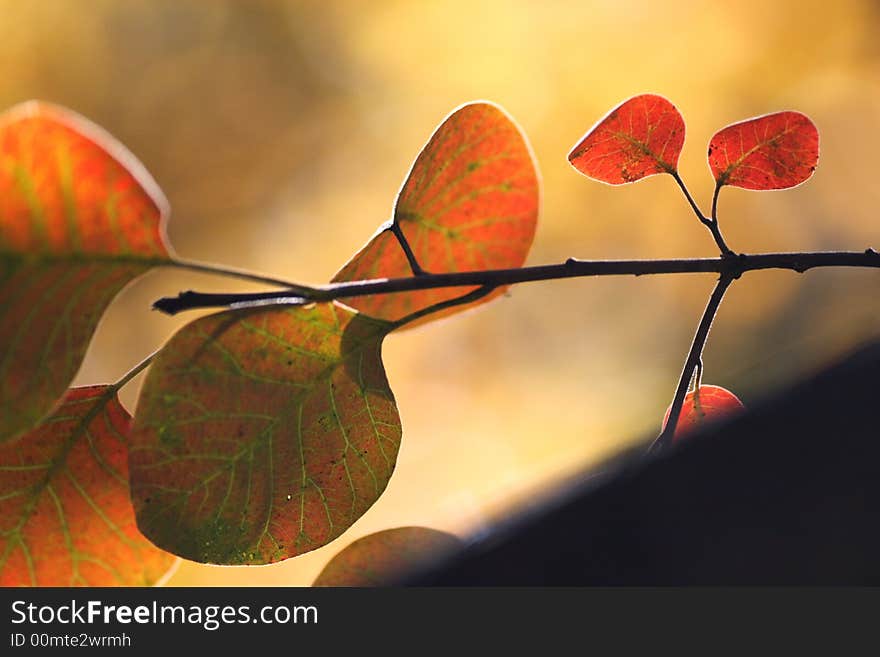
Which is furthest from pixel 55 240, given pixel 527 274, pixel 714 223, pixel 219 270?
pixel 714 223

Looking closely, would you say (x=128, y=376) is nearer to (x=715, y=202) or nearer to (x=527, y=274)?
(x=527, y=274)

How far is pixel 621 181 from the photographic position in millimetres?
399

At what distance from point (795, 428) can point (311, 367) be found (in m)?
0.17

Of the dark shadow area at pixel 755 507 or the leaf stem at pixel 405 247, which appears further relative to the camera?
the leaf stem at pixel 405 247

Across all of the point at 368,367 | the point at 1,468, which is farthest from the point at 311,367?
the point at 1,468

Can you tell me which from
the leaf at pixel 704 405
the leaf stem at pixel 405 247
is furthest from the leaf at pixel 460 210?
the leaf at pixel 704 405

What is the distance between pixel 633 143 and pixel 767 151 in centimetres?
7

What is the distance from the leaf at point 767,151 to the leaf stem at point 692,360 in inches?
2.9

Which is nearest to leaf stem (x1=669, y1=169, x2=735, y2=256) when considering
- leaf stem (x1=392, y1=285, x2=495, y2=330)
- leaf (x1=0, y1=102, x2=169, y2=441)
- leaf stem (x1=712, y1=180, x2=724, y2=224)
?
leaf stem (x1=712, y1=180, x2=724, y2=224)

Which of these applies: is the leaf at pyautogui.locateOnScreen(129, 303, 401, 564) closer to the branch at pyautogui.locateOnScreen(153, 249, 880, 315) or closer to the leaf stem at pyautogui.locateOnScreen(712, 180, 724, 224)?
the branch at pyautogui.locateOnScreen(153, 249, 880, 315)

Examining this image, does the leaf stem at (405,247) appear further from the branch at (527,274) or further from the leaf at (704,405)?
the leaf at (704,405)

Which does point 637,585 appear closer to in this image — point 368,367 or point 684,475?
point 684,475

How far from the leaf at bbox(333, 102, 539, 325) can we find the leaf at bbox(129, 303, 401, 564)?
0.21ft

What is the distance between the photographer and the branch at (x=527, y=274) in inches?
12.0
